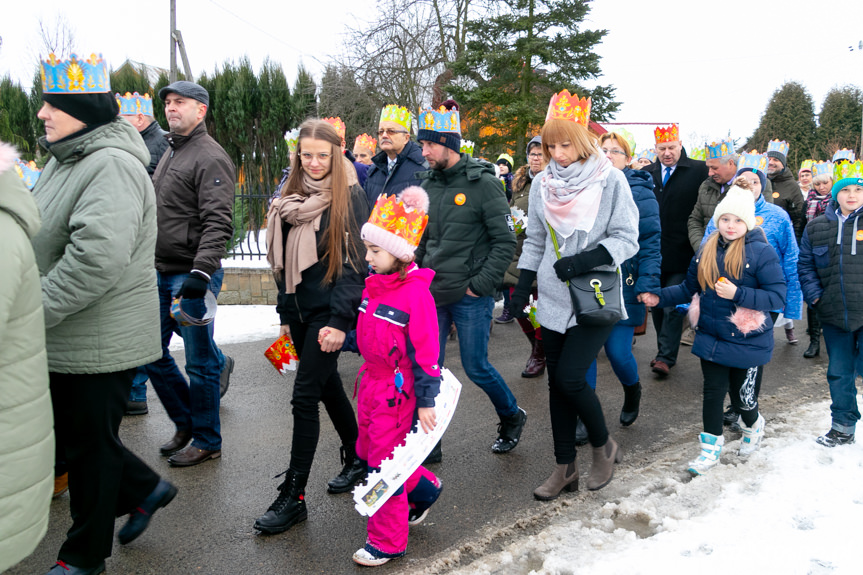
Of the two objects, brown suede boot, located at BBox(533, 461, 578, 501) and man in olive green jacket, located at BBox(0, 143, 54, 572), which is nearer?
man in olive green jacket, located at BBox(0, 143, 54, 572)

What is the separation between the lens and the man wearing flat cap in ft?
13.6

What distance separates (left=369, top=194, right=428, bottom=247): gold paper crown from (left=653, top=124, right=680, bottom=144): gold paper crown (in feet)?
14.3

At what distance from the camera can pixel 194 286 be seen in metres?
3.88

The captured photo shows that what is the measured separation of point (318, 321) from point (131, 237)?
101cm

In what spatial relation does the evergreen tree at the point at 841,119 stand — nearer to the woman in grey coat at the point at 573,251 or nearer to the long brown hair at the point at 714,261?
the long brown hair at the point at 714,261

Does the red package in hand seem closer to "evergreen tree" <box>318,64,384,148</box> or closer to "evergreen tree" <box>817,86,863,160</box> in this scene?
"evergreen tree" <box>318,64,384,148</box>

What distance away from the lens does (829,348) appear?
15.4ft

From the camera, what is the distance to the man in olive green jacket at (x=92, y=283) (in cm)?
276

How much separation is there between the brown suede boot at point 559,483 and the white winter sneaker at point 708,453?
0.78 metres

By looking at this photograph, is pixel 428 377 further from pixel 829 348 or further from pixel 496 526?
pixel 829 348

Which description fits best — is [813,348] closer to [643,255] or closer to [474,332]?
[643,255]

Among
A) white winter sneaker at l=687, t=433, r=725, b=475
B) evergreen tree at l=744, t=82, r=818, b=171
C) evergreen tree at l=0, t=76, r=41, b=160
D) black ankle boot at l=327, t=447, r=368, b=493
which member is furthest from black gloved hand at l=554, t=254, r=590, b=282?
evergreen tree at l=744, t=82, r=818, b=171

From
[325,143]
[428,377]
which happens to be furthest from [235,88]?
[428,377]

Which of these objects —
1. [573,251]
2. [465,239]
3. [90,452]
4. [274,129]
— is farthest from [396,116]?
[274,129]
